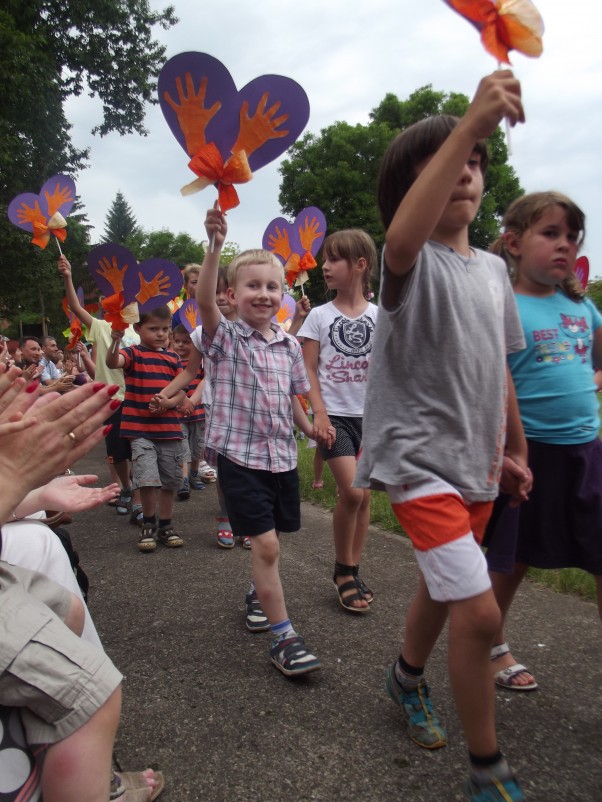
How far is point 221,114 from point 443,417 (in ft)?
4.83

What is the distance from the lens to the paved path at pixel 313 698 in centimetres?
176

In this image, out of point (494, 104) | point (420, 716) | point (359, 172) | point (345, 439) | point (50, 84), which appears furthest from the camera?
point (359, 172)

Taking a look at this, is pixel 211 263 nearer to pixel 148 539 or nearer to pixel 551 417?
pixel 551 417

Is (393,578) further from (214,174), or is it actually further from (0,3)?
(0,3)

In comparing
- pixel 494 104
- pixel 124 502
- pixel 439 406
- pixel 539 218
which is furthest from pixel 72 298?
pixel 494 104

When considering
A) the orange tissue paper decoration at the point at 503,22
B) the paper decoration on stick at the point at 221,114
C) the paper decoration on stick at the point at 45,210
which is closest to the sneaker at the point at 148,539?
the paper decoration on stick at the point at 221,114

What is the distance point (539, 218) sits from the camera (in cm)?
229

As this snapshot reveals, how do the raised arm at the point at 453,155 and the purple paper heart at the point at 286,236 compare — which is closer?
the raised arm at the point at 453,155

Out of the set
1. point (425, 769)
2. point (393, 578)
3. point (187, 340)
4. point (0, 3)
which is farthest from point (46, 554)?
point (0, 3)

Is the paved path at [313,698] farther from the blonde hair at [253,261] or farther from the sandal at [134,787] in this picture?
the blonde hair at [253,261]

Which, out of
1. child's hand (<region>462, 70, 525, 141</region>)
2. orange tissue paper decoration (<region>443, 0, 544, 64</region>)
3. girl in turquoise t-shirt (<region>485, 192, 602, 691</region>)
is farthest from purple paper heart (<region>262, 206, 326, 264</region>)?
child's hand (<region>462, 70, 525, 141</region>)

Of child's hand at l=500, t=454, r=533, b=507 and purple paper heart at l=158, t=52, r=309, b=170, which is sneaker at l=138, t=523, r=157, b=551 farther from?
child's hand at l=500, t=454, r=533, b=507

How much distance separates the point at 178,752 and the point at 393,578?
1.77m

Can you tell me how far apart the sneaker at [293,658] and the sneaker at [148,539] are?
1.81 m
